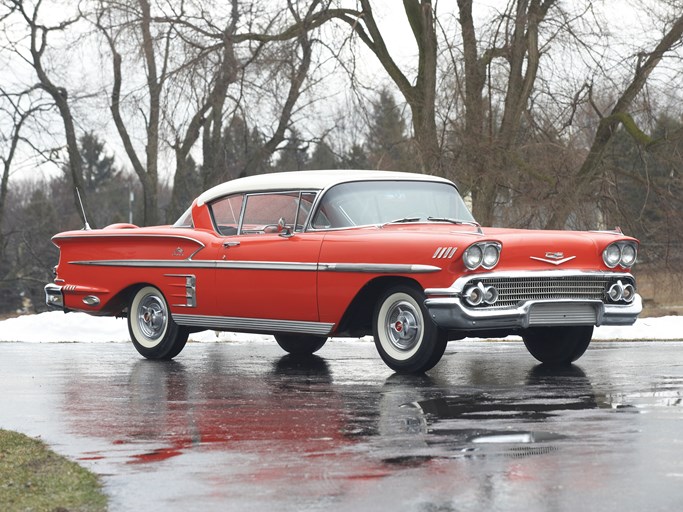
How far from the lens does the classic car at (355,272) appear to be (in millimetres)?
10656

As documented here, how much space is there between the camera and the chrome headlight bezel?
11.3 meters

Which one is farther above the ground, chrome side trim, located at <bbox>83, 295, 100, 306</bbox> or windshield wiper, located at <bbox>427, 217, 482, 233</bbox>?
windshield wiper, located at <bbox>427, 217, 482, 233</bbox>

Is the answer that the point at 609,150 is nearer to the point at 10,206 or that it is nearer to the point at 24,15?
the point at 24,15

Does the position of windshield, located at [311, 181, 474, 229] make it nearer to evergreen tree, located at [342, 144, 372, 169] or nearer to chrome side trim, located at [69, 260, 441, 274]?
chrome side trim, located at [69, 260, 441, 274]

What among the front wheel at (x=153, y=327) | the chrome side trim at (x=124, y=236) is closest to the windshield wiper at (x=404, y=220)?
the chrome side trim at (x=124, y=236)

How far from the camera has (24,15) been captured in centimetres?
3462

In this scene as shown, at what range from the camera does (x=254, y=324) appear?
39.8 ft

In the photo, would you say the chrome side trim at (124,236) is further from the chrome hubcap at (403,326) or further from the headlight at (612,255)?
the headlight at (612,255)

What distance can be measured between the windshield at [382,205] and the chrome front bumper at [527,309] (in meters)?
1.47

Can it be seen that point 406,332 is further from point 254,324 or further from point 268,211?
point 268,211

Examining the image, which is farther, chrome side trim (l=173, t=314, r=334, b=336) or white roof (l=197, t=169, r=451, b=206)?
white roof (l=197, t=169, r=451, b=206)

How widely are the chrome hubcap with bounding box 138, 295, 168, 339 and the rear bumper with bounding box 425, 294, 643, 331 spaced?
378 cm

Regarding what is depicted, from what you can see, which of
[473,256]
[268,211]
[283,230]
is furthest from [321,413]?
[268,211]

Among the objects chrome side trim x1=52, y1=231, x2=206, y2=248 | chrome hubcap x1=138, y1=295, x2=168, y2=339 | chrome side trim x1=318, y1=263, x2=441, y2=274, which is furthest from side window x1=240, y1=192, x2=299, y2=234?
chrome hubcap x1=138, y1=295, x2=168, y2=339
